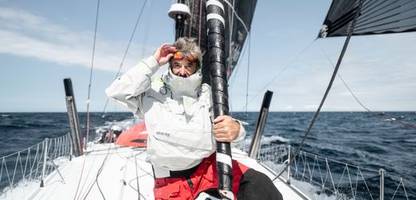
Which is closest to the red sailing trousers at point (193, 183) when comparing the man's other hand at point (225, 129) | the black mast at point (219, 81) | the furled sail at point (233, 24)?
the black mast at point (219, 81)

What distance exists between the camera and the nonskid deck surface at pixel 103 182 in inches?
198

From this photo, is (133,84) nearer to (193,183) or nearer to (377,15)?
(193,183)

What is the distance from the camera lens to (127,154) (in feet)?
26.2

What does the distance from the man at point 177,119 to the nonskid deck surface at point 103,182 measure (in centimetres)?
164

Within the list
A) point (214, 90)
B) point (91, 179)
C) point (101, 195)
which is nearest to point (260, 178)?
point (214, 90)

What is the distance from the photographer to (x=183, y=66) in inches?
103

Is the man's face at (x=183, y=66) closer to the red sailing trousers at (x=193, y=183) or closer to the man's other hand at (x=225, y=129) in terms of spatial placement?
the man's other hand at (x=225, y=129)

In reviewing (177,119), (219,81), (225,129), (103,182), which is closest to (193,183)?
(177,119)

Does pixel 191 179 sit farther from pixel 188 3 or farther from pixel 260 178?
pixel 188 3

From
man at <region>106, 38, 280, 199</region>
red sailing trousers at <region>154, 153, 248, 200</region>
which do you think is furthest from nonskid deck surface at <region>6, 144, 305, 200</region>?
man at <region>106, 38, 280, 199</region>

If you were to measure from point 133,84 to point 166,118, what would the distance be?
0.36 metres

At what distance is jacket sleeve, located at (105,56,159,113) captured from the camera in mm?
2535

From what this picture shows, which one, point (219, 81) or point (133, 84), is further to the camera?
point (133, 84)

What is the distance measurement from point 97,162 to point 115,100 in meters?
5.18
